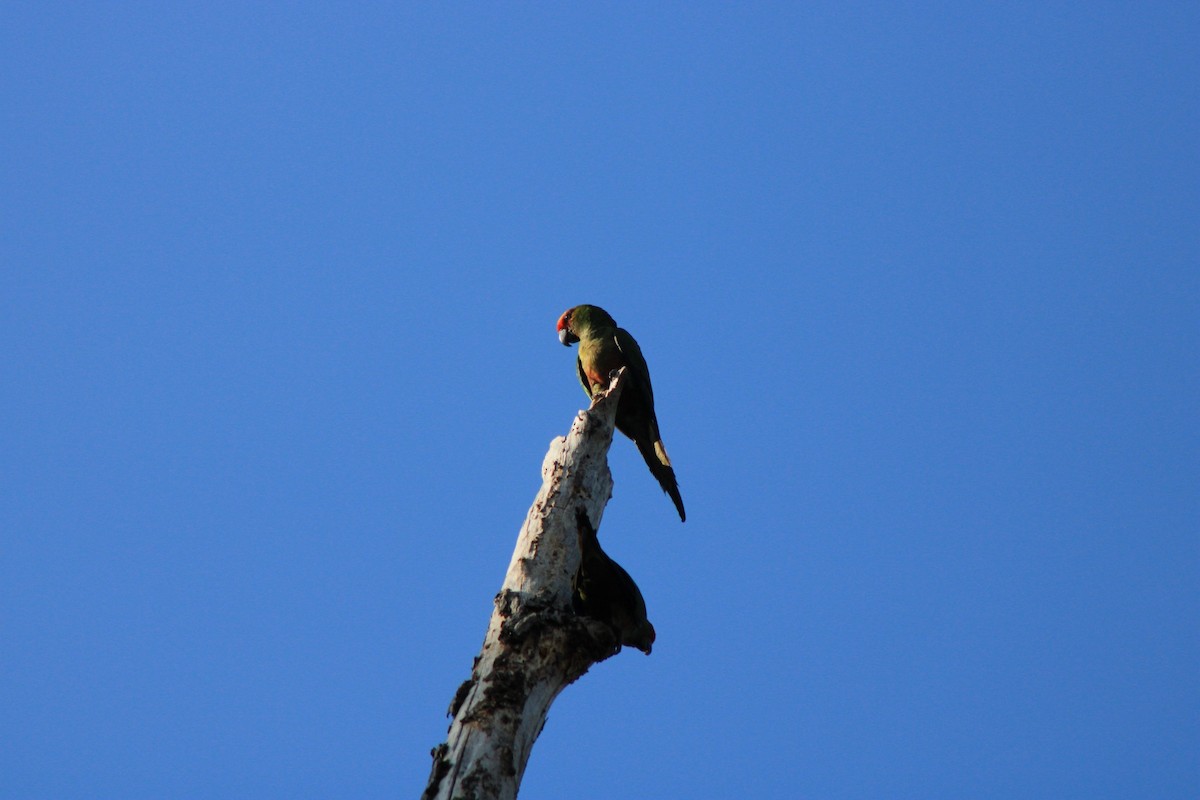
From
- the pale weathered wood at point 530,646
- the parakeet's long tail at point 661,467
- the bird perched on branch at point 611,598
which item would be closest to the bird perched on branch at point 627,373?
the parakeet's long tail at point 661,467

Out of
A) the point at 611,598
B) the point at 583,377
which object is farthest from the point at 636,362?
the point at 611,598

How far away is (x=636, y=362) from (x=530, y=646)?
384cm

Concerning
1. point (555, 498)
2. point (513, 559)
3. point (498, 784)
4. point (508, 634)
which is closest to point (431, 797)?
point (498, 784)

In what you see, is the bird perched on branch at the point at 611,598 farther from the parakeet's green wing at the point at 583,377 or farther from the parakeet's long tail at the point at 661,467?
the parakeet's green wing at the point at 583,377

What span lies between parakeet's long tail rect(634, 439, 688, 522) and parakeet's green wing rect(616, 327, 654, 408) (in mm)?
315

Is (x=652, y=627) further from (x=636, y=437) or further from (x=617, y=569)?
(x=636, y=437)

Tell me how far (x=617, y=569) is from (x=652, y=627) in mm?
302

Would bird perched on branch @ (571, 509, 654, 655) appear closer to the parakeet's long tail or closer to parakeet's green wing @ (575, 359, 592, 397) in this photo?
the parakeet's long tail

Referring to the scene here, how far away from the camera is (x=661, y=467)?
689 centimetres

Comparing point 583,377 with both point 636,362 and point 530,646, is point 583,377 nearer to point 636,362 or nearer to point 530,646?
point 636,362

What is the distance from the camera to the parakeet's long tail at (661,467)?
6.76 m

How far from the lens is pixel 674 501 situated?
674cm

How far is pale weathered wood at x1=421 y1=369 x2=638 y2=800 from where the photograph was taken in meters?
3.17

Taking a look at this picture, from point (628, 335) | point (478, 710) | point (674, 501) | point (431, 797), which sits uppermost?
point (628, 335)
